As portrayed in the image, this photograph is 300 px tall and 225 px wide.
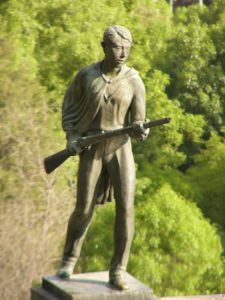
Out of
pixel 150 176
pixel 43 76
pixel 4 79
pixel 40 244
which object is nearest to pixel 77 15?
pixel 43 76

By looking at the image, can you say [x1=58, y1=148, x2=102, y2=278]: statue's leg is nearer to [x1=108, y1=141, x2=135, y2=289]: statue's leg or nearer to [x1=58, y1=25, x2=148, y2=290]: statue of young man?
[x1=58, y1=25, x2=148, y2=290]: statue of young man

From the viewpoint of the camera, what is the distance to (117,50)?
24.5ft

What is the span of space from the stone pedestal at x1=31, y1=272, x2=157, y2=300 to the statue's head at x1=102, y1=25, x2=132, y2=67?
2.24m

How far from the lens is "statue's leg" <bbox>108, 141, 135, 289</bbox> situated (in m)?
7.74

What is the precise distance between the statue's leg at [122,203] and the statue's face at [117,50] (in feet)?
2.89

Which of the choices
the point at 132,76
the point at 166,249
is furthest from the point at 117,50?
the point at 166,249

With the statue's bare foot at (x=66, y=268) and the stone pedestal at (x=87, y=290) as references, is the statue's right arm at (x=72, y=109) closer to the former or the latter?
the statue's bare foot at (x=66, y=268)

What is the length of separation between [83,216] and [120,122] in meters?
1.03

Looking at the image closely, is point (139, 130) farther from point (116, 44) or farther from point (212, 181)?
point (212, 181)

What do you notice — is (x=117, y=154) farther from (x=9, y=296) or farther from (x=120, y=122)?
(x=9, y=296)

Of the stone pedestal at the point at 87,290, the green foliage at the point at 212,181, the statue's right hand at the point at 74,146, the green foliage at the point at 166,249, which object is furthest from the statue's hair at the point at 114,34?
the green foliage at the point at 212,181

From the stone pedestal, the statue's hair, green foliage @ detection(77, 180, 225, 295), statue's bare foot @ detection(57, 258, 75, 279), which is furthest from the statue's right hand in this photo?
green foliage @ detection(77, 180, 225, 295)

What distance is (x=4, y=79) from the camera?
18234mm

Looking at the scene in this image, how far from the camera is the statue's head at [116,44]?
7.47 m
